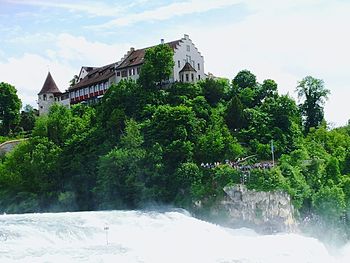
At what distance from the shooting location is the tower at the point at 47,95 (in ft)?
219

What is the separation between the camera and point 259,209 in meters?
35.8

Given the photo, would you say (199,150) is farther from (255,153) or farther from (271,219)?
(271,219)

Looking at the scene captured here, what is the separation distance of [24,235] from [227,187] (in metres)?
14.4

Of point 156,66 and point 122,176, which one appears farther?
point 156,66

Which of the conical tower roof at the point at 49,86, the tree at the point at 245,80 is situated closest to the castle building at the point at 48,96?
the conical tower roof at the point at 49,86

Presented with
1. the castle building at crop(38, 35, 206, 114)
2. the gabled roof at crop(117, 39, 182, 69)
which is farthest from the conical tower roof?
the gabled roof at crop(117, 39, 182, 69)

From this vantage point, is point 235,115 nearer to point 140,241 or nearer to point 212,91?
point 212,91

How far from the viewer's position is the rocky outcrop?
35.5 m

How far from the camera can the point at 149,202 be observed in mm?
38469

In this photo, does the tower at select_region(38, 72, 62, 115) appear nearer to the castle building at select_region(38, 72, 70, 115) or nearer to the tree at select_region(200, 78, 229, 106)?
the castle building at select_region(38, 72, 70, 115)

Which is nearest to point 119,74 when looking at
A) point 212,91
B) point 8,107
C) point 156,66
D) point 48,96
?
point 156,66

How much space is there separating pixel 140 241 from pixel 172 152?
1301 cm

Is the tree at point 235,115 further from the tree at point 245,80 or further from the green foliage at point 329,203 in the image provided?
the green foliage at point 329,203

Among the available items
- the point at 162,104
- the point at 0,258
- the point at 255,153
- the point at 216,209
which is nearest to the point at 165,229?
the point at 216,209
